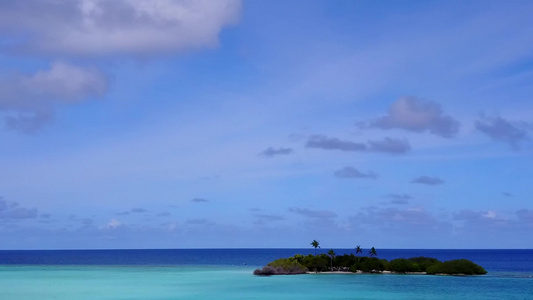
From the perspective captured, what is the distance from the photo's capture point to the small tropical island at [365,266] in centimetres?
10912

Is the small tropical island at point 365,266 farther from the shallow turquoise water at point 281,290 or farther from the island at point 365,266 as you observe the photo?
the shallow turquoise water at point 281,290

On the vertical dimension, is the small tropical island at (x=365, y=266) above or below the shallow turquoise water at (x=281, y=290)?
above

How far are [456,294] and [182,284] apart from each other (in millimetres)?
40557

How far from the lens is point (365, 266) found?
4476 inches

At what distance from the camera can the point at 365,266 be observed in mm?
113688

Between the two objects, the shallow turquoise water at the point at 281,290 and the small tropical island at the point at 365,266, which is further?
the small tropical island at the point at 365,266

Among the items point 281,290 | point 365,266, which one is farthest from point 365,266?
point 281,290

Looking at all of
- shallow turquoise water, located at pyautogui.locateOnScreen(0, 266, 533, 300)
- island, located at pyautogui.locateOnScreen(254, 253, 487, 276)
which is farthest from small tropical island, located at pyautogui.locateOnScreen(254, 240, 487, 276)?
shallow turquoise water, located at pyautogui.locateOnScreen(0, 266, 533, 300)

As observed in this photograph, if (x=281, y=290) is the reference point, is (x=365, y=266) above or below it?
above

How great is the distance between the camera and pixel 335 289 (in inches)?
2987

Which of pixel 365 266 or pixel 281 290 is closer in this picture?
pixel 281 290

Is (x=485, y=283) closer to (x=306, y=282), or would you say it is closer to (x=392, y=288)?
(x=392, y=288)

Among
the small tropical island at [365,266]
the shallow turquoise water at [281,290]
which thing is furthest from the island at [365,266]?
the shallow turquoise water at [281,290]

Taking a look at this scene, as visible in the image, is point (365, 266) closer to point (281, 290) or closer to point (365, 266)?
point (365, 266)
